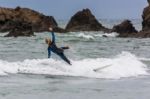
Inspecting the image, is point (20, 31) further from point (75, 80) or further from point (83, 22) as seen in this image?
point (75, 80)

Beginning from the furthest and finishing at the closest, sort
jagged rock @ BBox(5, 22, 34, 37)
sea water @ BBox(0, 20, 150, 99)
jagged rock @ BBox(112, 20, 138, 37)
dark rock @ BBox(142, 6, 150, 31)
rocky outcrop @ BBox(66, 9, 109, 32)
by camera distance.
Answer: rocky outcrop @ BBox(66, 9, 109, 32)
jagged rock @ BBox(112, 20, 138, 37)
dark rock @ BBox(142, 6, 150, 31)
jagged rock @ BBox(5, 22, 34, 37)
sea water @ BBox(0, 20, 150, 99)

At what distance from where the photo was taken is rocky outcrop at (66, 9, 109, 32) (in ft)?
319

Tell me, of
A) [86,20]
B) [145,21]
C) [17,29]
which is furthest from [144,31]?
[86,20]

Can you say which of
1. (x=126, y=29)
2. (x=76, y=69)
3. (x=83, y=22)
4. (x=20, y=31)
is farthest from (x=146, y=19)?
(x=76, y=69)

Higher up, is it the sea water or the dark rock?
the dark rock

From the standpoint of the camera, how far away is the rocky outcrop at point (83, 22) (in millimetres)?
97125

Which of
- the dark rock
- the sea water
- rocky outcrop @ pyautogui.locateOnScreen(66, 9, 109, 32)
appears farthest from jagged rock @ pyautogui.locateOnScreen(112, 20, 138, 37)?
the sea water

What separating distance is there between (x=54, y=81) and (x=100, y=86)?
2.57 m

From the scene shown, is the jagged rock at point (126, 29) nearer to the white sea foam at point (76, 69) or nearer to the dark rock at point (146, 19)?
the dark rock at point (146, 19)

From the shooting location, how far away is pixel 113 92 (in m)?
18.8

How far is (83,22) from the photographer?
97438 mm

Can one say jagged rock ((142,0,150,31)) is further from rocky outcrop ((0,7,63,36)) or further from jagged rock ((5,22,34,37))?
rocky outcrop ((0,7,63,36))

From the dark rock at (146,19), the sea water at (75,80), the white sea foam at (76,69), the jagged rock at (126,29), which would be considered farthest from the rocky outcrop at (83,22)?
the white sea foam at (76,69)

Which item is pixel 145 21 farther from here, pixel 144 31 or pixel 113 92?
pixel 113 92
